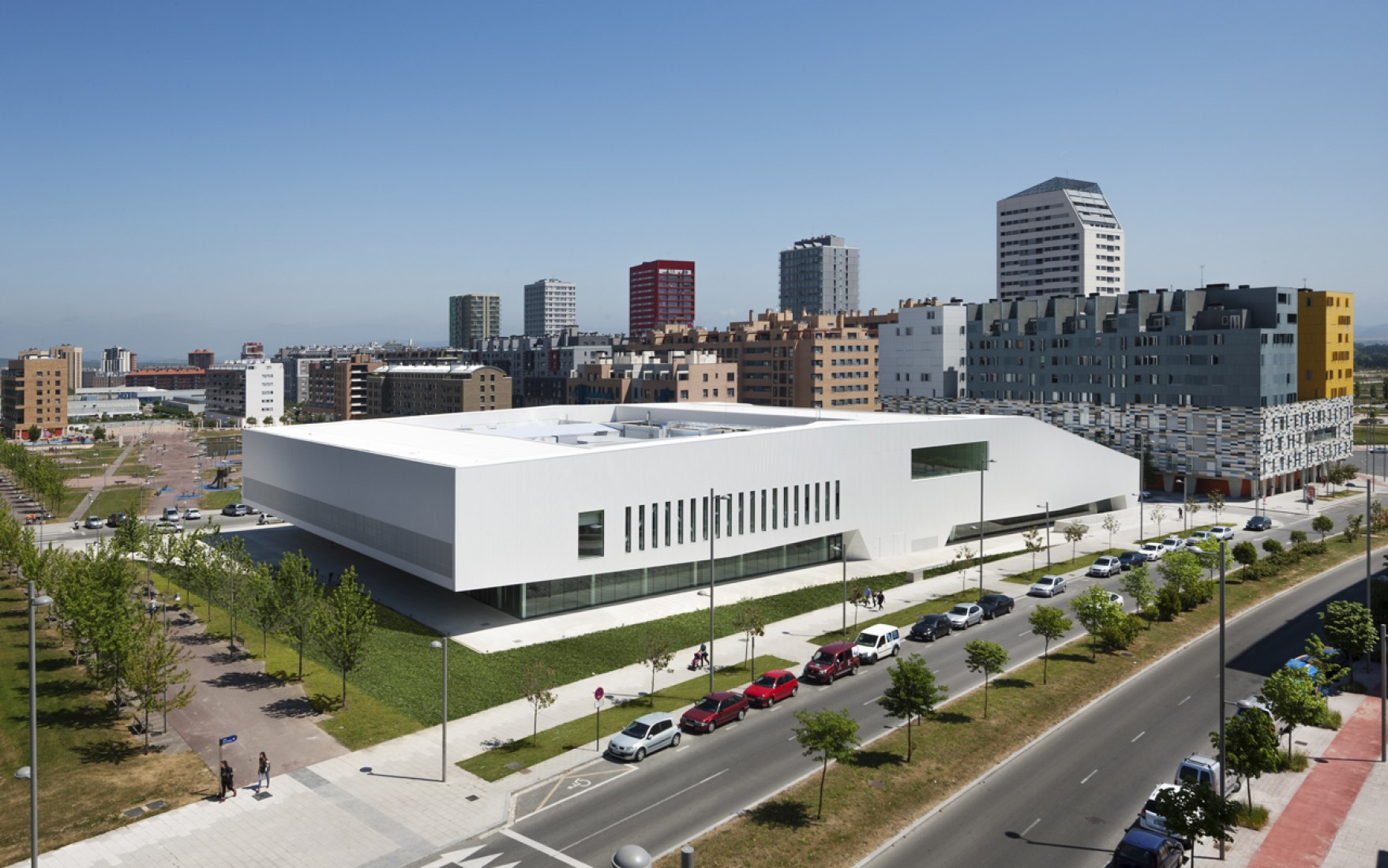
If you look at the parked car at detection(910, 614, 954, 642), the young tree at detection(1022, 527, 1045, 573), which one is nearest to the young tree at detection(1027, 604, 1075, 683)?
the parked car at detection(910, 614, 954, 642)

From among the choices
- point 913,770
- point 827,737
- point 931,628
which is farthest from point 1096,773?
point 931,628

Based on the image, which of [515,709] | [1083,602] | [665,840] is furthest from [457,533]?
[1083,602]

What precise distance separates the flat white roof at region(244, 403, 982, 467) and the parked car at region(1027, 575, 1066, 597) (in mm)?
17350

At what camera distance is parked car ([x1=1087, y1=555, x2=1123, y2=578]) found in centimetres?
7150

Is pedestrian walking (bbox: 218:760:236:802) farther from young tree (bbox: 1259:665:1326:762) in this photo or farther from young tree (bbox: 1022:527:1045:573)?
young tree (bbox: 1022:527:1045:573)

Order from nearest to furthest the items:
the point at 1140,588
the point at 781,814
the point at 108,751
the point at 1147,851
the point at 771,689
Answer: the point at 1147,851, the point at 781,814, the point at 108,751, the point at 771,689, the point at 1140,588

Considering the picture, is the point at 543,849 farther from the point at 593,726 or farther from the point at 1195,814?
the point at 1195,814

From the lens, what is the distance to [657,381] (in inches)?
6245

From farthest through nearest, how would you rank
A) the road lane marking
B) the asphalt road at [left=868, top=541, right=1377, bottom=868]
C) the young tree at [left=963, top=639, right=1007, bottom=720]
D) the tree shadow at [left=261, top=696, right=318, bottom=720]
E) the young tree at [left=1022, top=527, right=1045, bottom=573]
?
the young tree at [left=1022, top=527, right=1045, bottom=573]
the tree shadow at [left=261, top=696, right=318, bottom=720]
the young tree at [left=963, top=639, right=1007, bottom=720]
the road lane marking
the asphalt road at [left=868, top=541, right=1377, bottom=868]

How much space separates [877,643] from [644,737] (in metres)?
17.9

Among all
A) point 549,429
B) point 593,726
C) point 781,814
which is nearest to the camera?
point 781,814

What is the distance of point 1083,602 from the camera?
5106 centimetres

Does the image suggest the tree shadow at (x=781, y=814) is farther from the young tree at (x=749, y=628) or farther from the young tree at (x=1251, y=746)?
the young tree at (x=749, y=628)

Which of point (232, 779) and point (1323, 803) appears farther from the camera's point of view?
point (232, 779)
